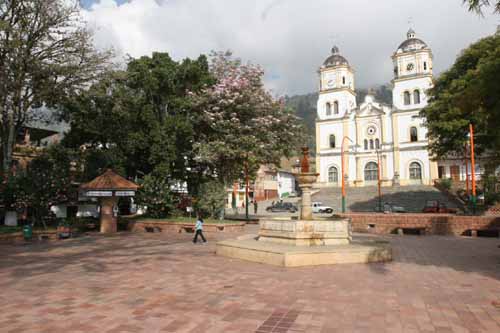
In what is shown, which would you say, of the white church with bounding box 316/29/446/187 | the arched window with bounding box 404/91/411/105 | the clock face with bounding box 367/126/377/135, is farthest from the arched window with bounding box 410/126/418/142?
the clock face with bounding box 367/126/377/135

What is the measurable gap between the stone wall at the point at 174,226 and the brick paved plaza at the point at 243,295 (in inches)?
334

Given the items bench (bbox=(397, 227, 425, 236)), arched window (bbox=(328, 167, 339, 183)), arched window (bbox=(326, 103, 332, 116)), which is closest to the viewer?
bench (bbox=(397, 227, 425, 236))

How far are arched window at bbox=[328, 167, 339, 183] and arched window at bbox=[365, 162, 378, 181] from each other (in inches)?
176

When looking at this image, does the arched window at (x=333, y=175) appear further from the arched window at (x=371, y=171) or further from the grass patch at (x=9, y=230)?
the grass patch at (x=9, y=230)

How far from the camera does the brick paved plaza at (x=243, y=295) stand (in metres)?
A: 5.34

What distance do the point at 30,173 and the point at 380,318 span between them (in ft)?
65.0

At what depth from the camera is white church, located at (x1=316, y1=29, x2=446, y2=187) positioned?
53281mm

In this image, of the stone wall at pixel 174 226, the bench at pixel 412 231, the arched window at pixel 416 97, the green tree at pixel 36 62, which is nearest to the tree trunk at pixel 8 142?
the green tree at pixel 36 62

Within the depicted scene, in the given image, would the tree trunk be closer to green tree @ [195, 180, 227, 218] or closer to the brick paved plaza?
green tree @ [195, 180, 227, 218]

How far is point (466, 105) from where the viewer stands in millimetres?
9812

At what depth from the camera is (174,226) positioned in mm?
20984

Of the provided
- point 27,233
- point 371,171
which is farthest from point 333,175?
point 27,233

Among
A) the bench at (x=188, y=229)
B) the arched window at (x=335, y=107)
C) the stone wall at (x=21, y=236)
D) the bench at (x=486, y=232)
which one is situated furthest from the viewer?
the arched window at (x=335, y=107)

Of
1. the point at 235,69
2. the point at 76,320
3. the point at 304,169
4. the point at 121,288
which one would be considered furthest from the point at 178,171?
the point at 76,320
